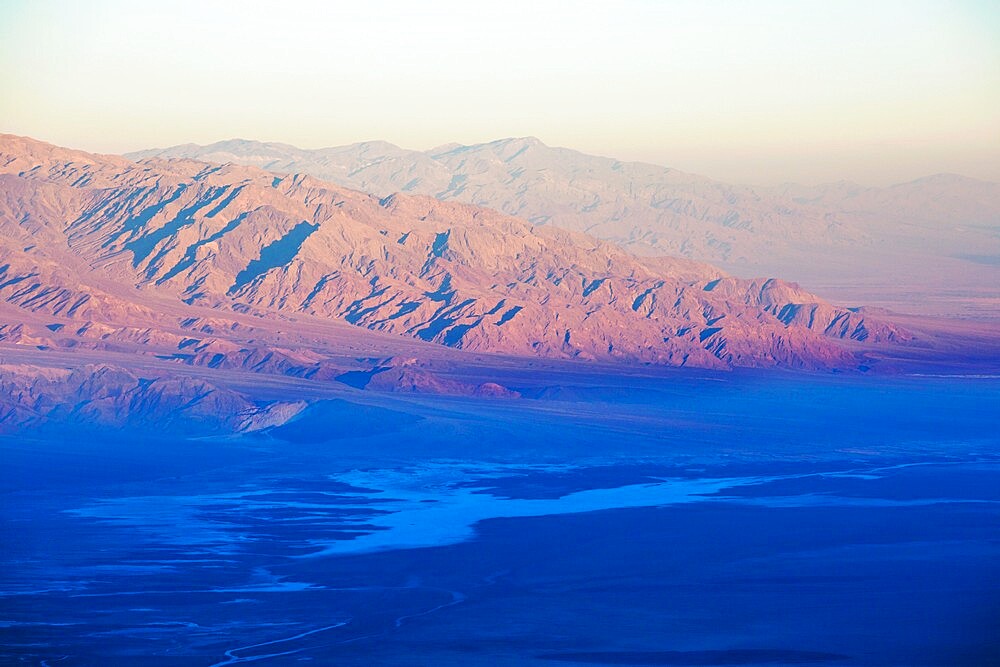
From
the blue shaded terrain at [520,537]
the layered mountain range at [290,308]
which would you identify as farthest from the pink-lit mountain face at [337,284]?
the blue shaded terrain at [520,537]

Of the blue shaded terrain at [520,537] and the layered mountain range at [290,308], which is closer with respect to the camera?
the blue shaded terrain at [520,537]

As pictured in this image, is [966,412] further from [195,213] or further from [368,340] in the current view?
[195,213]

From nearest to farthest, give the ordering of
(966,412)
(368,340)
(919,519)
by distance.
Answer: (919,519), (966,412), (368,340)

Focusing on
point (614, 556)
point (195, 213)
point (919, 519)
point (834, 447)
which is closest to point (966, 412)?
point (834, 447)

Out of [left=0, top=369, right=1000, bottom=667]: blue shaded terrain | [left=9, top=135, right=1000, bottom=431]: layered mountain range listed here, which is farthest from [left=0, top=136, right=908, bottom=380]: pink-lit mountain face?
[left=0, top=369, right=1000, bottom=667]: blue shaded terrain

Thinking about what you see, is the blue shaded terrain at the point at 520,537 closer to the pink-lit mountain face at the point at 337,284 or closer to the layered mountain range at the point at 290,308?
the layered mountain range at the point at 290,308

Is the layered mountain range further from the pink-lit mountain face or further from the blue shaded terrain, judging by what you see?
the blue shaded terrain

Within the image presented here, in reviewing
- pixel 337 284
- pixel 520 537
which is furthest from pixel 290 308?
pixel 520 537

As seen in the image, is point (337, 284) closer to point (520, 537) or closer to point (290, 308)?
point (290, 308)
